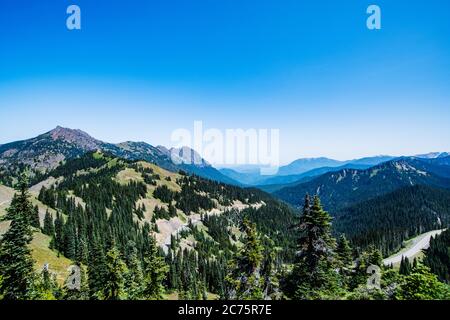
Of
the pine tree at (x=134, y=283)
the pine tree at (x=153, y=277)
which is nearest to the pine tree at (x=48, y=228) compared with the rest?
the pine tree at (x=134, y=283)

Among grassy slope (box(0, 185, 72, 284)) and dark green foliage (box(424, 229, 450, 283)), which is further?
dark green foliage (box(424, 229, 450, 283))

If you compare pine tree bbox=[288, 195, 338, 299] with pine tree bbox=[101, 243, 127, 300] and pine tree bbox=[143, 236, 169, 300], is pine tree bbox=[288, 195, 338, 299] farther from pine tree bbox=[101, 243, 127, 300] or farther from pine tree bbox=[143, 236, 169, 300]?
pine tree bbox=[101, 243, 127, 300]

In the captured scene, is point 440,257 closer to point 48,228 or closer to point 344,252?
point 344,252

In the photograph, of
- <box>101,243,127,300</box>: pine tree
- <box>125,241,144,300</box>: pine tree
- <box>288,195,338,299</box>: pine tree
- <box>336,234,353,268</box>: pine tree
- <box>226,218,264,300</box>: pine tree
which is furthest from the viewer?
<box>336,234,353,268</box>: pine tree

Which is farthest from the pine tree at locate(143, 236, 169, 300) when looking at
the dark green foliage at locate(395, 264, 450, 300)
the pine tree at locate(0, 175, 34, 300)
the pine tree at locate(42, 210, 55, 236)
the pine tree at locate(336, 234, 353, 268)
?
the pine tree at locate(42, 210, 55, 236)

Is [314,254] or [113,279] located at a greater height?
[314,254]

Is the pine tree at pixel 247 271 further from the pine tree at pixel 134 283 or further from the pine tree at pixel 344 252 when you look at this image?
the pine tree at pixel 344 252


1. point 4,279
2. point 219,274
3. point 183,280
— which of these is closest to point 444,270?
point 219,274

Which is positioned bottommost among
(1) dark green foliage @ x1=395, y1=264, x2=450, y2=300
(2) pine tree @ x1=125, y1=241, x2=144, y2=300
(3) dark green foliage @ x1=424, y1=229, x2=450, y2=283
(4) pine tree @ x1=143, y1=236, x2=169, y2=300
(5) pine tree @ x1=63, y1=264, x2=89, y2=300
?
(3) dark green foliage @ x1=424, y1=229, x2=450, y2=283

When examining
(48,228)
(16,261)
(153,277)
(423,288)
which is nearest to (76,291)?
(153,277)

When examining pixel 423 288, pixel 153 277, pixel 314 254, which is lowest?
pixel 153 277

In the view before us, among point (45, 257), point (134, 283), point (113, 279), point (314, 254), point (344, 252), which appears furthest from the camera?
point (45, 257)
